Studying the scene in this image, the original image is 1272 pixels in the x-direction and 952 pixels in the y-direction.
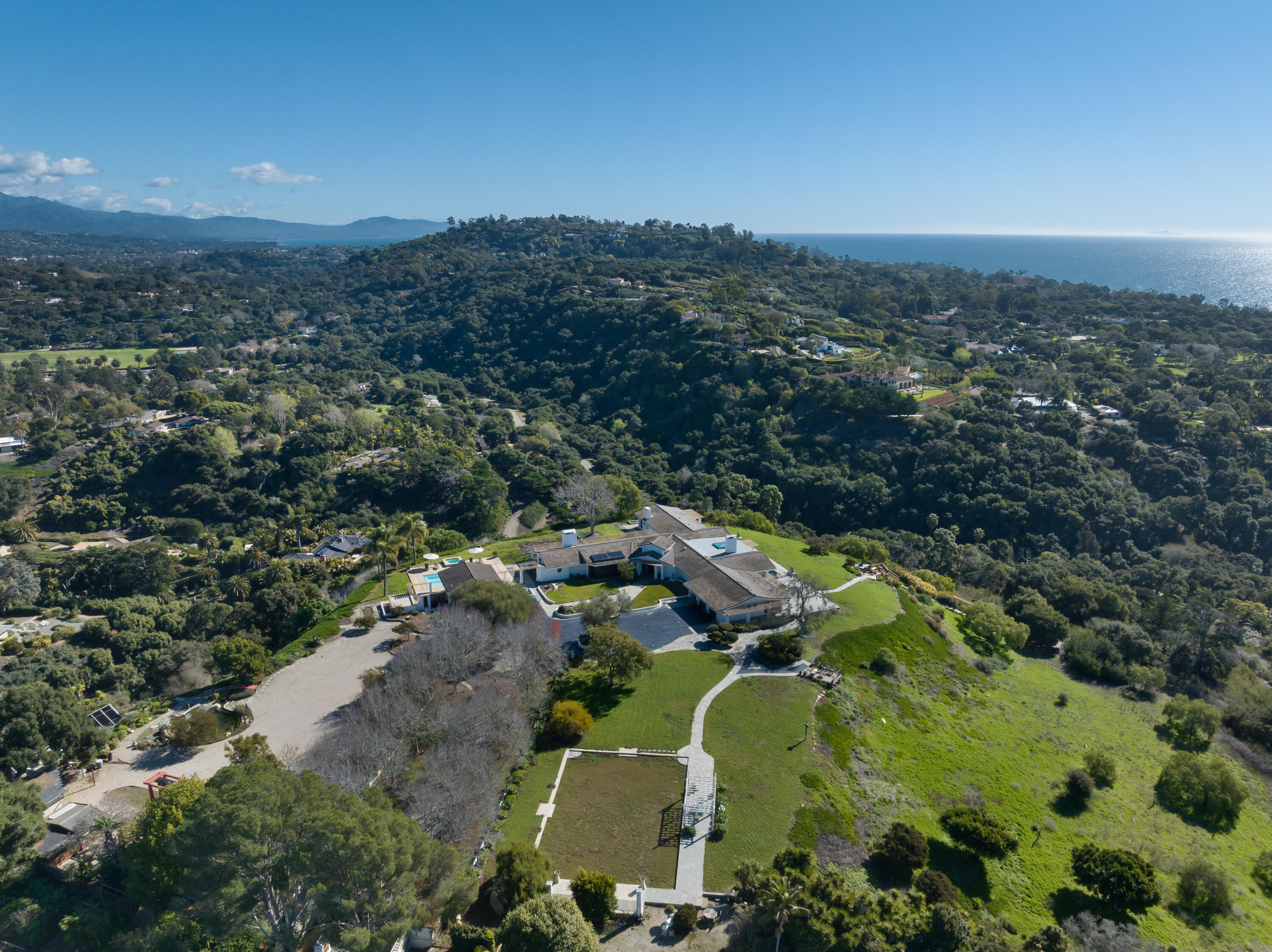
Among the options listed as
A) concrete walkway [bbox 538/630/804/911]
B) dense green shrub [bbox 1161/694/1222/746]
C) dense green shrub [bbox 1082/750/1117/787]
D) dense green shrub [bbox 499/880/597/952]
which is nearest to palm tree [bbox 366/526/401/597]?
concrete walkway [bbox 538/630/804/911]

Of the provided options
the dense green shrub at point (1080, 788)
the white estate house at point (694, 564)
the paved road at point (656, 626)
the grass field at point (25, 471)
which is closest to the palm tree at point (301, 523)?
the white estate house at point (694, 564)

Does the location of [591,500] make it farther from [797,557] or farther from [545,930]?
[545,930]

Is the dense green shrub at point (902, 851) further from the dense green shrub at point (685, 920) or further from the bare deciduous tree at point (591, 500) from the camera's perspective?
the bare deciduous tree at point (591, 500)

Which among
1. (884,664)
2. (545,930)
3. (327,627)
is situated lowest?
(884,664)

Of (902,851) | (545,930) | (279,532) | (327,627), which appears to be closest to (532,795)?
(545,930)

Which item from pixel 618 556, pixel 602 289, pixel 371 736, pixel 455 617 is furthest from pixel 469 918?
pixel 602 289

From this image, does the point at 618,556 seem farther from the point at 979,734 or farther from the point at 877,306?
the point at 877,306
